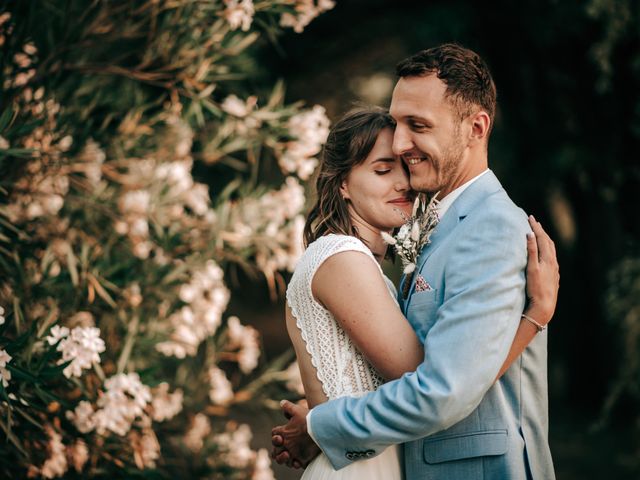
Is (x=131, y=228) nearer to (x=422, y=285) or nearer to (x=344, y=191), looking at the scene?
(x=344, y=191)

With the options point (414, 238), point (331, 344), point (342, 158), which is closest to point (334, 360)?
Answer: point (331, 344)

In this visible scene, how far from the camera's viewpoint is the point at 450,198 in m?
2.53

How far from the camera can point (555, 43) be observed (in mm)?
7496

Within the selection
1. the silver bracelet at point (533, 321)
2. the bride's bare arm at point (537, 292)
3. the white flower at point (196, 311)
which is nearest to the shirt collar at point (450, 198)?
the bride's bare arm at point (537, 292)

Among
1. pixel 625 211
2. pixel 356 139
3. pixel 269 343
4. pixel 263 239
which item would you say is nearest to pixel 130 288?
pixel 263 239

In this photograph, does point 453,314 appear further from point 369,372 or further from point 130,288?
point 130,288

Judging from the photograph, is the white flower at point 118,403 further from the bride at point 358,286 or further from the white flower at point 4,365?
the bride at point 358,286

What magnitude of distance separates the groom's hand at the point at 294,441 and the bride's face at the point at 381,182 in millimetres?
760

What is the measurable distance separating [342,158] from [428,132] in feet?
1.21

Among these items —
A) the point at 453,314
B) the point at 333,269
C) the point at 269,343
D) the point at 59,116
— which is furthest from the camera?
the point at 269,343

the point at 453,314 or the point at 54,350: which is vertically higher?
the point at 453,314

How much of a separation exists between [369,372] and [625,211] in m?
5.82

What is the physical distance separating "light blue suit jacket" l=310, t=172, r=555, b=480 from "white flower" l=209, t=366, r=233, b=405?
6.38 feet

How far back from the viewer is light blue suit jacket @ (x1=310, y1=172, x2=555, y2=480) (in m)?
2.09
